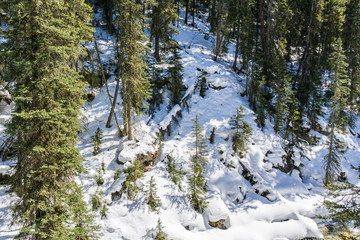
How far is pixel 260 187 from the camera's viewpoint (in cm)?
1302

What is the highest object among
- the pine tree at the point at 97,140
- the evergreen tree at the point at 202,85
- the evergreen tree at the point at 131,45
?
the evergreen tree at the point at 131,45

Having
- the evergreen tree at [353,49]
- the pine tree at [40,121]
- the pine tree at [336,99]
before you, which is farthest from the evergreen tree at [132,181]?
the evergreen tree at [353,49]

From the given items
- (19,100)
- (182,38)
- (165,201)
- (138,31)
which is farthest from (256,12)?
(19,100)

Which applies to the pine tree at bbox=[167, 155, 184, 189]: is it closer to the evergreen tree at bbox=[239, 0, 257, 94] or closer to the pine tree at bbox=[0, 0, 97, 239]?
the pine tree at bbox=[0, 0, 97, 239]

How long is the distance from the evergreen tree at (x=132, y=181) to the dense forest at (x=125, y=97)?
6cm

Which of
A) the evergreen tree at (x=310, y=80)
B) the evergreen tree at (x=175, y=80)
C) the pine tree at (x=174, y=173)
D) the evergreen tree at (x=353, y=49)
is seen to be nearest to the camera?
the pine tree at (x=174, y=173)

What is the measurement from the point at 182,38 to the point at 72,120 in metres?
24.9

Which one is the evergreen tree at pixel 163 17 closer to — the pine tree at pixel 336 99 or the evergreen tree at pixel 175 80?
the evergreen tree at pixel 175 80

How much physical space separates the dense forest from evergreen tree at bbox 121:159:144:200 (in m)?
0.06

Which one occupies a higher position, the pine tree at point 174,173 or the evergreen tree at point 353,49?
the evergreen tree at point 353,49

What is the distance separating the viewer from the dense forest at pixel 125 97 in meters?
6.21

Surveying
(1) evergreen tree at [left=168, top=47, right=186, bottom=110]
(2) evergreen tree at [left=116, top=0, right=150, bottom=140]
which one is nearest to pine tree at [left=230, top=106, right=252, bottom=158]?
(1) evergreen tree at [left=168, top=47, right=186, bottom=110]

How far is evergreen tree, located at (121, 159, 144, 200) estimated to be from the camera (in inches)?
415

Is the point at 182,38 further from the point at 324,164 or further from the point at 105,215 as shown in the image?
the point at 105,215
